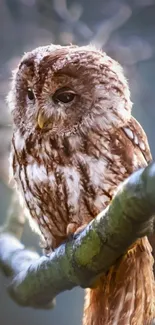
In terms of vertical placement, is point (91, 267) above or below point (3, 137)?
below

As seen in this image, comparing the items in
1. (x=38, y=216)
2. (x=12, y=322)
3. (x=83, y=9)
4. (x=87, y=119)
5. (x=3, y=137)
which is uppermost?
(x=83, y=9)

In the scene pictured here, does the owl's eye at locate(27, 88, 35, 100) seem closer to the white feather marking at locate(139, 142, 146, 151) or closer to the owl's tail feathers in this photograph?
the white feather marking at locate(139, 142, 146, 151)

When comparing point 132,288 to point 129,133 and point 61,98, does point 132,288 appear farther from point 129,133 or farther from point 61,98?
point 61,98

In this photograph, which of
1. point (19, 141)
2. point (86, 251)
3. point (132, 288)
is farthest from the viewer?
point (19, 141)

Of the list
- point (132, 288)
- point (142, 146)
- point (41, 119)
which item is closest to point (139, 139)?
point (142, 146)

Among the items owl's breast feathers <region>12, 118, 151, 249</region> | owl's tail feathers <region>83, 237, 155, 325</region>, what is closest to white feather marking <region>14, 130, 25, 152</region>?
owl's breast feathers <region>12, 118, 151, 249</region>

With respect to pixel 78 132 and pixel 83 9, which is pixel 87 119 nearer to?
pixel 78 132

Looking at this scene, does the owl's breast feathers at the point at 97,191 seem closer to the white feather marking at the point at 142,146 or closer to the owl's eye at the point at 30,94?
the white feather marking at the point at 142,146

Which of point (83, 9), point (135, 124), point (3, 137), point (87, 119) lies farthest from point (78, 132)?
point (83, 9)
